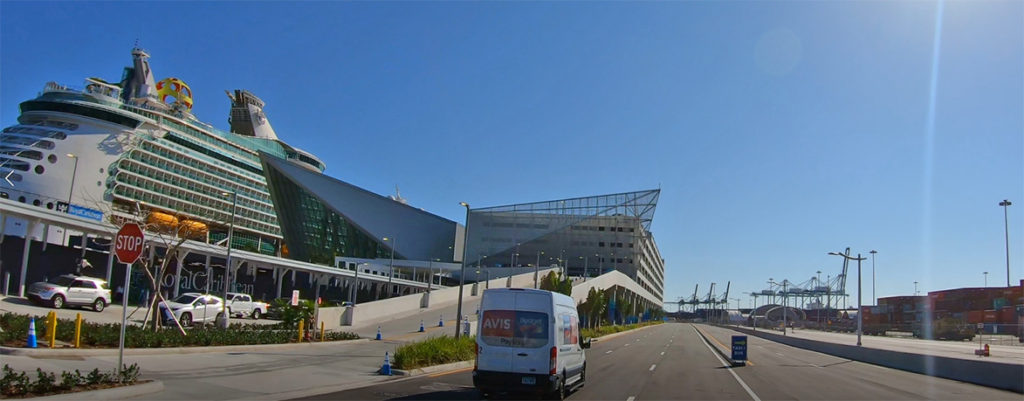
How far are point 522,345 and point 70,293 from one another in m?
27.5

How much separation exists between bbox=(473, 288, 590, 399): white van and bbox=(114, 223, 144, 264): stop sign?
266 inches

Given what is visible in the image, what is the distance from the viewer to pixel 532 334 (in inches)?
517

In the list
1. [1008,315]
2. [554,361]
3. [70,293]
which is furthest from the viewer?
[1008,315]

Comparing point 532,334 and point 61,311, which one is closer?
point 532,334

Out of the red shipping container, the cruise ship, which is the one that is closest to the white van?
the cruise ship

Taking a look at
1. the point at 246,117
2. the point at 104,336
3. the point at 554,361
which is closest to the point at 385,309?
the point at 104,336

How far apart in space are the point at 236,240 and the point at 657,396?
101381 millimetres

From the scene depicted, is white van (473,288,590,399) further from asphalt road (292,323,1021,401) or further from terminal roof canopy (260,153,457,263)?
terminal roof canopy (260,153,457,263)

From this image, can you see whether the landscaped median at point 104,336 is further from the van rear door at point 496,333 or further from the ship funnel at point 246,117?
the ship funnel at point 246,117

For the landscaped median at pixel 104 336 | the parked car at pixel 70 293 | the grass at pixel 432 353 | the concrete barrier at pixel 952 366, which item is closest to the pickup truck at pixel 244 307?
the parked car at pixel 70 293

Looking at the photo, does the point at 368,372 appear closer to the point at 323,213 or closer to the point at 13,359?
the point at 13,359

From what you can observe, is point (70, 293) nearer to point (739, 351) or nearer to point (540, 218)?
point (739, 351)

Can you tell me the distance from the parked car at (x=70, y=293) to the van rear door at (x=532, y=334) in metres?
26.6

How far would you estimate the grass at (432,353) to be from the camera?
61.2 ft
